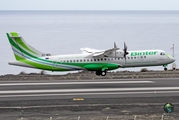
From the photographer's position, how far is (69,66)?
45.0 meters

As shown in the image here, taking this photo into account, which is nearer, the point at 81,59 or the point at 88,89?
the point at 88,89

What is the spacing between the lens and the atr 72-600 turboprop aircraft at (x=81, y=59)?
1735 inches

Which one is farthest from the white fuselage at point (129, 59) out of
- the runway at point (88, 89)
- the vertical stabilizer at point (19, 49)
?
the runway at point (88, 89)

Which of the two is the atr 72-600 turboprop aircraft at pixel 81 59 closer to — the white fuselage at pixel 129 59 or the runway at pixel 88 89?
the white fuselage at pixel 129 59

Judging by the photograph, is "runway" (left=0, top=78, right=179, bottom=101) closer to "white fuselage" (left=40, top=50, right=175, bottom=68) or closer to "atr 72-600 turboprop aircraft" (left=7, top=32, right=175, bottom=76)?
"atr 72-600 turboprop aircraft" (left=7, top=32, right=175, bottom=76)

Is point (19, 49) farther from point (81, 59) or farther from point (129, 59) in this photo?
point (129, 59)

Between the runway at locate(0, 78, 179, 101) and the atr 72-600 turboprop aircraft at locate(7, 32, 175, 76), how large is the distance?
11.2 feet

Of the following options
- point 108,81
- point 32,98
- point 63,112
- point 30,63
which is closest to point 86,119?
point 63,112

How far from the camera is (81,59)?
4525 centimetres

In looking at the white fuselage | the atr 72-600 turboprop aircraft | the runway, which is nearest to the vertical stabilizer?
the atr 72-600 turboprop aircraft

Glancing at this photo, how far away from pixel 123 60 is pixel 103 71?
2.55m

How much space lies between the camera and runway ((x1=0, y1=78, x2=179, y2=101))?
33.3 m

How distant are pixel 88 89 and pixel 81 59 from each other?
30.9 ft

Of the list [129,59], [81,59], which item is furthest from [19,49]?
[129,59]
